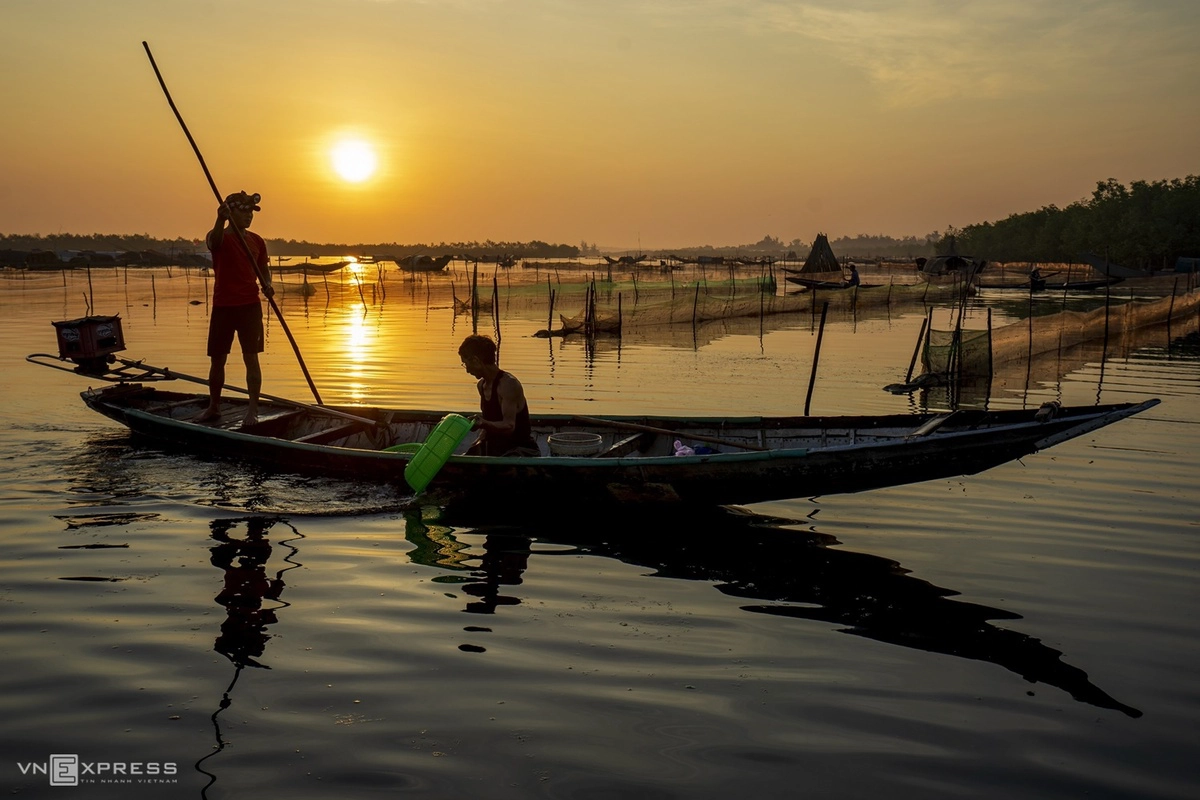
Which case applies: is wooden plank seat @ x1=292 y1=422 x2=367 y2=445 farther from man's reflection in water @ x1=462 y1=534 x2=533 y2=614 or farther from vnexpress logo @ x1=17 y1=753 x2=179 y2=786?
vnexpress logo @ x1=17 y1=753 x2=179 y2=786

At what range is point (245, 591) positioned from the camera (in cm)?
539

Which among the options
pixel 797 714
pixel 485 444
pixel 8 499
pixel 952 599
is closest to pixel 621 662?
pixel 797 714

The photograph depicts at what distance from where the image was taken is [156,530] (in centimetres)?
659

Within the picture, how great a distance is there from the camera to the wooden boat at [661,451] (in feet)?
20.2

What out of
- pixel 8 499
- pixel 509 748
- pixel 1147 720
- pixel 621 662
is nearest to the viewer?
pixel 509 748

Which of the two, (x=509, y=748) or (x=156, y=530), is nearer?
(x=509, y=748)

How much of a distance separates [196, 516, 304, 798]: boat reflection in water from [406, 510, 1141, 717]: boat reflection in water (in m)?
0.98

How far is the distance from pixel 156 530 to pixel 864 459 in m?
5.17

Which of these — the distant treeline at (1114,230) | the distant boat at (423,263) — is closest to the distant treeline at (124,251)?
the distant boat at (423,263)

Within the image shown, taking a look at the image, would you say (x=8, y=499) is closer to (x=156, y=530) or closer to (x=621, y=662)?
(x=156, y=530)

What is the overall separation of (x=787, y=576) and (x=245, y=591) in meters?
3.43

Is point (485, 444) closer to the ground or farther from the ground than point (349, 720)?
farther from the ground

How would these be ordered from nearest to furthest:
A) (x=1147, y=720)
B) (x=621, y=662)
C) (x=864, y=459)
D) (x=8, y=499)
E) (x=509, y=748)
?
(x=509, y=748)
(x=1147, y=720)
(x=621, y=662)
(x=864, y=459)
(x=8, y=499)

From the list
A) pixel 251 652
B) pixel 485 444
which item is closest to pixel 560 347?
pixel 485 444
